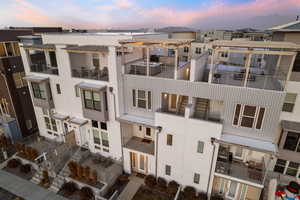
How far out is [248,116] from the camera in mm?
10820

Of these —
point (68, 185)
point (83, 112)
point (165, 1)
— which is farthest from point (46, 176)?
point (165, 1)

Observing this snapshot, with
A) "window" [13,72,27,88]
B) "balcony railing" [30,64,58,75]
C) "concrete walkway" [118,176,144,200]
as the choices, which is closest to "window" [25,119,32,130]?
"window" [13,72,27,88]

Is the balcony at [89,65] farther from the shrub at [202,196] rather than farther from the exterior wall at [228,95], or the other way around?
the shrub at [202,196]

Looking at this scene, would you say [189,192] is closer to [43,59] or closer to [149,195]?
[149,195]

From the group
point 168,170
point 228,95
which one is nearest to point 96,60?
point 168,170

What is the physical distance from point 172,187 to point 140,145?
432cm

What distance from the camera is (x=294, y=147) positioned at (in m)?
11.3

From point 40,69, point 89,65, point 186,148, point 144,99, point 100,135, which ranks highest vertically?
point 89,65

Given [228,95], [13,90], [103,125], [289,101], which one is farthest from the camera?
[13,90]

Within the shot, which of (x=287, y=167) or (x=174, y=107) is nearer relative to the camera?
(x=287, y=167)

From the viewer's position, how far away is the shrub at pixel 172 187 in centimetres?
1319

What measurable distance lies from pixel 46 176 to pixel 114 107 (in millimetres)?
8622

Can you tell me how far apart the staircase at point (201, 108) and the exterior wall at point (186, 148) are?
159 centimetres

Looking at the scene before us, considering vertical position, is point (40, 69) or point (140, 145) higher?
point (40, 69)
